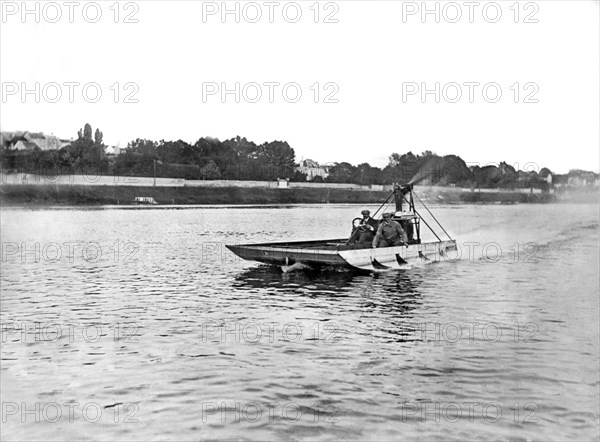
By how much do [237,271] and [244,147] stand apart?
101m

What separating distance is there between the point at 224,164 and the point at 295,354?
9741 centimetres

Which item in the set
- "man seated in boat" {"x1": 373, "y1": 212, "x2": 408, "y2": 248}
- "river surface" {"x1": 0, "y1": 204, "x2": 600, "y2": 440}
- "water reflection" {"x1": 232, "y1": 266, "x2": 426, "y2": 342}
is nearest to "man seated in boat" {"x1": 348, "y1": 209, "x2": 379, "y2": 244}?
"man seated in boat" {"x1": 373, "y1": 212, "x2": 408, "y2": 248}

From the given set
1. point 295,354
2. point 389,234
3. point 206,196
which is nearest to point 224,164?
point 206,196

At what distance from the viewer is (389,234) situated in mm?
27844

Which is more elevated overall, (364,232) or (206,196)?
(206,196)

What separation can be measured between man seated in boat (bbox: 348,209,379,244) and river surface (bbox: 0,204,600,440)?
166 cm

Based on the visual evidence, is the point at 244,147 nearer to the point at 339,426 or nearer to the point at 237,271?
the point at 237,271

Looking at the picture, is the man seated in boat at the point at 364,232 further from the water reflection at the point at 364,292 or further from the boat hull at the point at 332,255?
the water reflection at the point at 364,292

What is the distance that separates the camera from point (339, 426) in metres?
9.94

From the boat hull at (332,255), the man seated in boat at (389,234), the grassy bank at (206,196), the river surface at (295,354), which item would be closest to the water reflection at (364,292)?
the river surface at (295,354)

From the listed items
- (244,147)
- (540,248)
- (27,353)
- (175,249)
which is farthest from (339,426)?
(244,147)

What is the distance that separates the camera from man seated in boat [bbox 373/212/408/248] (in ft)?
89.5

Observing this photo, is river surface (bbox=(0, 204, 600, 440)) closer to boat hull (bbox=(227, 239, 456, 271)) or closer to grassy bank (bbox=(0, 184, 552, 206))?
boat hull (bbox=(227, 239, 456, 271))

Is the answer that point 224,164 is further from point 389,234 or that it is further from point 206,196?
point 389,234
